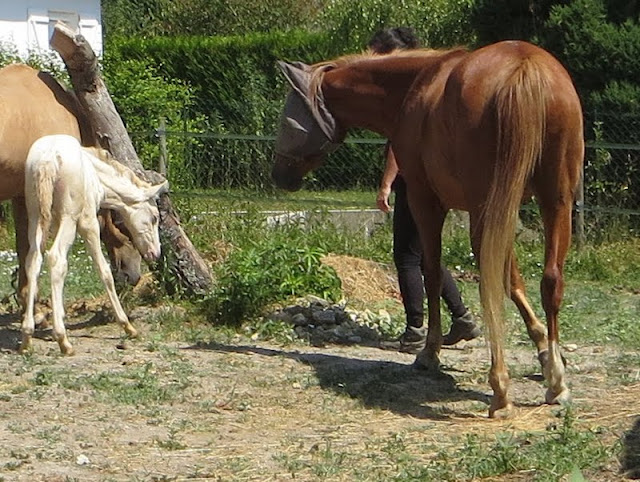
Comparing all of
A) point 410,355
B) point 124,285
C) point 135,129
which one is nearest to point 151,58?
point 135,129

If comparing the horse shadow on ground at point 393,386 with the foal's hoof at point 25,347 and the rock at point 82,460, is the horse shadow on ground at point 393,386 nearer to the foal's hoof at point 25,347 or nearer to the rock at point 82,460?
→ the foal's hoof at point 25,347

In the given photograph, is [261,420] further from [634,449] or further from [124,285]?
[124,285]

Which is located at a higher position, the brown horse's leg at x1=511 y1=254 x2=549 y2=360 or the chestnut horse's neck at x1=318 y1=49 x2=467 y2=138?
the chestnut horse's neck at x1=318 y1=49 x2=467 y2=138

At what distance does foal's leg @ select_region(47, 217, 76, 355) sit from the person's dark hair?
89.3 inches

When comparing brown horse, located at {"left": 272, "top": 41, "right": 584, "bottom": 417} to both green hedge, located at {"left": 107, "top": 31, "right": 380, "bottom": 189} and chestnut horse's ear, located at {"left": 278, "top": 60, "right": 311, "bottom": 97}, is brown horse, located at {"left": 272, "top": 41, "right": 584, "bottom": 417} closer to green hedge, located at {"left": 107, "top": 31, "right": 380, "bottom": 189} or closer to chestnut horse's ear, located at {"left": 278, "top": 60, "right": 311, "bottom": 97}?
chestnut horse's ear, located at {"left": 278, "top": 60, "right": 311, "bottom": 97}

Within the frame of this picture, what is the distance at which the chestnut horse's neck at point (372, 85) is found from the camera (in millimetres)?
7457

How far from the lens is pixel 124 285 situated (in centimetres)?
912

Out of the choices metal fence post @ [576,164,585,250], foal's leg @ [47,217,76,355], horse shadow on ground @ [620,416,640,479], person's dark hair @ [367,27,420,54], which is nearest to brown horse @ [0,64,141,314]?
foal's leg @ [47,217,76,355]

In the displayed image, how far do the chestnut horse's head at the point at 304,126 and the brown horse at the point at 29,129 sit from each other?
5.41 ft

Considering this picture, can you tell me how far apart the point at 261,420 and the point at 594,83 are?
8.26 meters

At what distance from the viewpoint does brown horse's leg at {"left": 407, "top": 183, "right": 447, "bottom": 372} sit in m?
7.17

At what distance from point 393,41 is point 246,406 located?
285cm

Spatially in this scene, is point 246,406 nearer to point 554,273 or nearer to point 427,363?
point 427,363

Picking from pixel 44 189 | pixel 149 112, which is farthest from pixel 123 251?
pixel 149 112
